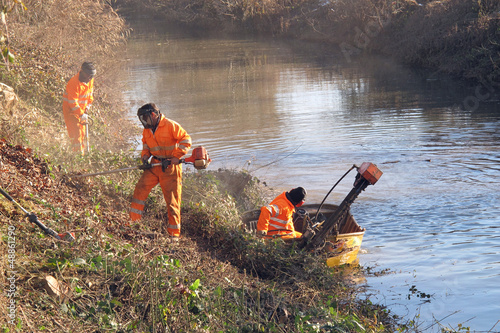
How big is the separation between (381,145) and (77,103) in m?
8.92

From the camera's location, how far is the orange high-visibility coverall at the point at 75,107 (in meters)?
10.9

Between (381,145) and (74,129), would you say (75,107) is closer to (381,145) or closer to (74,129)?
(74,129)

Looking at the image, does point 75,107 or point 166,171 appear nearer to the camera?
point 166,171

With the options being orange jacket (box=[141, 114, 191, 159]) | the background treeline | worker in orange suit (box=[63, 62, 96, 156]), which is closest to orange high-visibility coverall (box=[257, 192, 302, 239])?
orange jacket (box=[141, 114, 191, 159])

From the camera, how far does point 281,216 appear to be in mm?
8008

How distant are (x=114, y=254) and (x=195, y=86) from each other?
19238mm

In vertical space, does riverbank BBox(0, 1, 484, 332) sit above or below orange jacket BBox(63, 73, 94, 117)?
below

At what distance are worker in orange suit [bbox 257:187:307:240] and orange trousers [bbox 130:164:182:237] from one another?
1.24 meters

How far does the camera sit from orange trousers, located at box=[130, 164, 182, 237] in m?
7.52

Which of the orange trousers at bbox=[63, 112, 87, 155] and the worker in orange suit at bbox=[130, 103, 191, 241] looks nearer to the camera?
the worker in orange suit at bbox=[130, 103, 191, 241]
